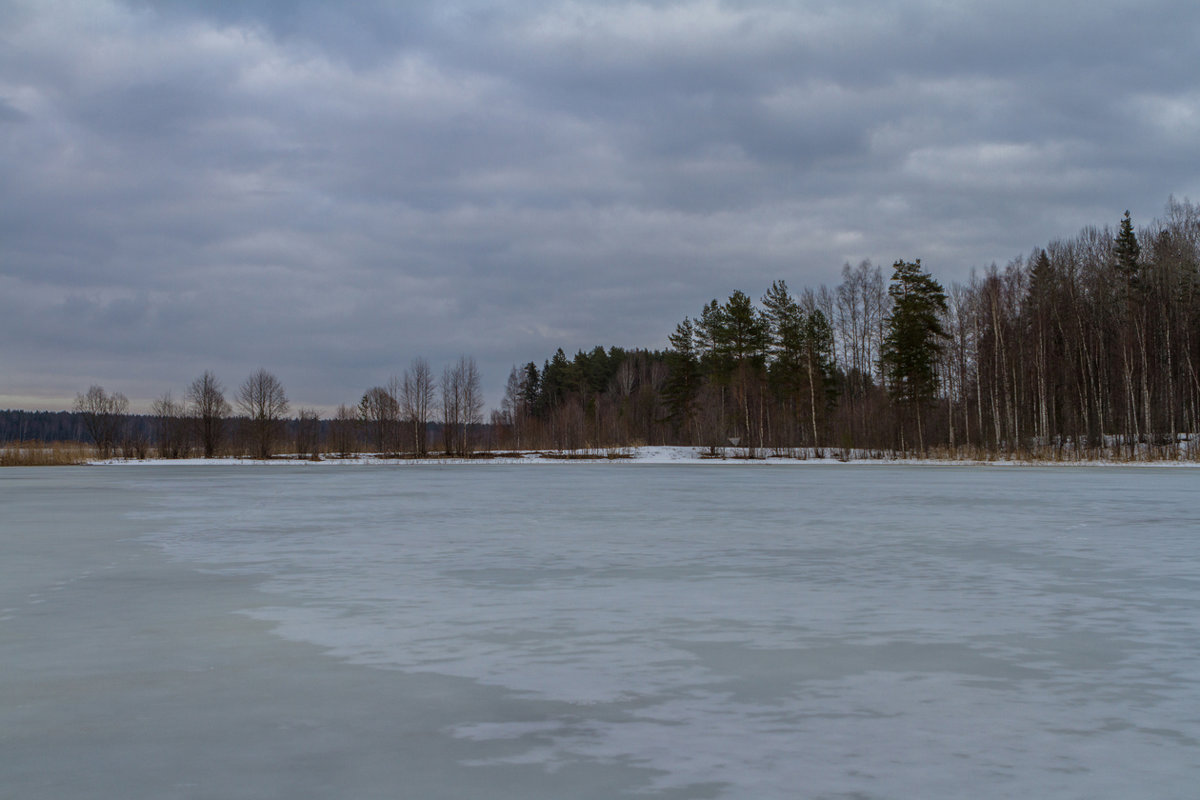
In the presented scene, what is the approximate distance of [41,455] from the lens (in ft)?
159

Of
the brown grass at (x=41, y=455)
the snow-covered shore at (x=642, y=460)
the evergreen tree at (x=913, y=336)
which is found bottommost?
the snow-covered shore at (x=642, y=460)

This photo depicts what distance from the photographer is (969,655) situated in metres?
4.74

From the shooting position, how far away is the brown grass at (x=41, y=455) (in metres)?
46.6

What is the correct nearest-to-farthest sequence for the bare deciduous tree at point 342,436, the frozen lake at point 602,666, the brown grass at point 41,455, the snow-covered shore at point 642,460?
the frozen lake at point 602,666
the snow-covered shore at point 642,460
the brown grass at point 41,455
the bare deciduous tree at point 342,436

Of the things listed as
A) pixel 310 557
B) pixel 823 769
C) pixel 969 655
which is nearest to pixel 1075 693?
pixel 969 655

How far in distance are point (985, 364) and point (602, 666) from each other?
4621 cm

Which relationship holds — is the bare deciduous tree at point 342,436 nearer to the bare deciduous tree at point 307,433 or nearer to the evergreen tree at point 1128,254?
the bare deciduous tree at point 307,433

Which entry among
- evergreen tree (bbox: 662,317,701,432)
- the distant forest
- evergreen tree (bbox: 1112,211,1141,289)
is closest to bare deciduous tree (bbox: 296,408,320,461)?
the distant forest

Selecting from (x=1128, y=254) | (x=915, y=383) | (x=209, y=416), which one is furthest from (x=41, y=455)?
(x=1128, y=254)

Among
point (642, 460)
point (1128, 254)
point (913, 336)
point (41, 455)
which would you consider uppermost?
point (1128, 254)

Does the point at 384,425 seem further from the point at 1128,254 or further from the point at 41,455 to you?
the point at 1128,254

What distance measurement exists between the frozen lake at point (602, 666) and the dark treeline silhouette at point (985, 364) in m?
33.7

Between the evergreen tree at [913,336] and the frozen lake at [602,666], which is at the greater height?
the evergreen tree at [913,336]

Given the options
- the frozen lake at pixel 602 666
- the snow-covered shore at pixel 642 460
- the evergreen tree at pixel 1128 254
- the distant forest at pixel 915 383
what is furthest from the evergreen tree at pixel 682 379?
the frozen lake at pixel 602 666
